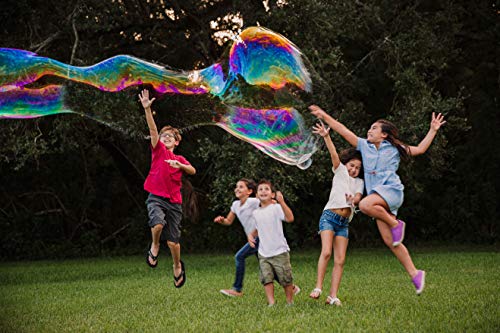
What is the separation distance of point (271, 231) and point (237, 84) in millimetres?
1550

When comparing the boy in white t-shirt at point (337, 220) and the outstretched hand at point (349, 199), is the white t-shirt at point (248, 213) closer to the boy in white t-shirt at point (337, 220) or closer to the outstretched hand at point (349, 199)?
the boy in white t-shirt at point (337, 220)

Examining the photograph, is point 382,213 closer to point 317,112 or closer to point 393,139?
point 393,139

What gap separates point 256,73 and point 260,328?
2.55 m

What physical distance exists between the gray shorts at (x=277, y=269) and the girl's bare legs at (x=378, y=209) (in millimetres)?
1154

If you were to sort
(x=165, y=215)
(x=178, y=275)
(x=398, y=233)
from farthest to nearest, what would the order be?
1. (x=178, y=275)
2. (x=165, y=215)
3. (x=398, y=233)

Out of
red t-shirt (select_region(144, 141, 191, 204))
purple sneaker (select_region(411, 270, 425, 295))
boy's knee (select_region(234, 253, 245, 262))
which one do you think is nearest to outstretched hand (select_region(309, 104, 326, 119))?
purple sneaker (select_region(411, 270, 425, 295))

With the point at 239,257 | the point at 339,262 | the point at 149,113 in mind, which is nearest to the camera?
the point at 149,113

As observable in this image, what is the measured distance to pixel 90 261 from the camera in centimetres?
1664

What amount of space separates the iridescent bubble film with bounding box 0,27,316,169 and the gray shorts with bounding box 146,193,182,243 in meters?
1.01

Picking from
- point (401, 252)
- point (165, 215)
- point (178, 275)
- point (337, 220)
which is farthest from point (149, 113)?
point (401, 252)

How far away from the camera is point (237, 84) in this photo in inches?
288

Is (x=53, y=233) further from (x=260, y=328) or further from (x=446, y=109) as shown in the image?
(x=260, y=328)

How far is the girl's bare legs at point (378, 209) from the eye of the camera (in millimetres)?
6156

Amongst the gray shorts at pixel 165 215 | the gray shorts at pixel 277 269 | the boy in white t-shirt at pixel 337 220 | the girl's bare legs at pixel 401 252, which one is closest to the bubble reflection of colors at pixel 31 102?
the gray shorts at pixel 165 215
